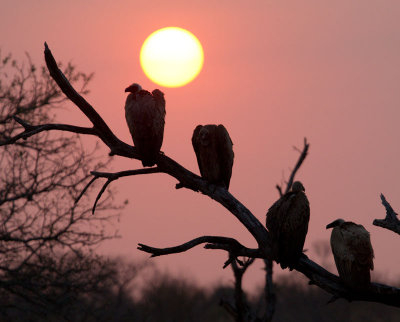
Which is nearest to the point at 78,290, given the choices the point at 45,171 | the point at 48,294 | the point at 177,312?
the point at 48,294

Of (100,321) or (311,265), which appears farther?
(100,321)

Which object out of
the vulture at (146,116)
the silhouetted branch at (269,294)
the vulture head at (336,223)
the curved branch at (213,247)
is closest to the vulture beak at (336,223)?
the vulture head at (336,223)

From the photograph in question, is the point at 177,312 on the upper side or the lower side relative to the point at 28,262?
upper

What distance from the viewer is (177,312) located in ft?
174

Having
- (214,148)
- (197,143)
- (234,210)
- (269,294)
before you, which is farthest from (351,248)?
(269,294)

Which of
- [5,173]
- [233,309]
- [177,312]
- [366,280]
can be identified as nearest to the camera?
[366,280]

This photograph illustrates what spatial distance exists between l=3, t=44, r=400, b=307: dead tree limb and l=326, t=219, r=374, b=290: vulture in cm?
44

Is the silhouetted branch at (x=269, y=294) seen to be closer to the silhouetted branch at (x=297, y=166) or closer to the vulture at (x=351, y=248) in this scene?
the silhouetted branch at (x=297, y=166)

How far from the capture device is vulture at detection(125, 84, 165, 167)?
802cm

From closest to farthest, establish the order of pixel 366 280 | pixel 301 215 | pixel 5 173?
pixel 366 280
pixel 301 215
pixel 5 173

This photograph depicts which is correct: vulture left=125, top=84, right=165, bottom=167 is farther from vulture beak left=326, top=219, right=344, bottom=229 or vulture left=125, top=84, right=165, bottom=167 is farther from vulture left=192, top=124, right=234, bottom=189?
vulture beak left=326, top=219, right=344, bottom=229

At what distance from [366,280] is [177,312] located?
46.6 meters

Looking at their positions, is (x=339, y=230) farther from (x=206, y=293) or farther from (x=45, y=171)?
(x=206, y=293)

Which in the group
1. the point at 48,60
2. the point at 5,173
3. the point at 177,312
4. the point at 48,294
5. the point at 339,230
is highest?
the point at 177,312
